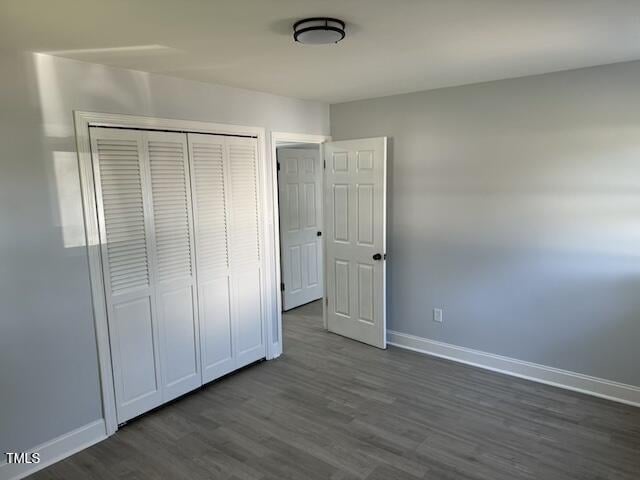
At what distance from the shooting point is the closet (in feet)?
9.32

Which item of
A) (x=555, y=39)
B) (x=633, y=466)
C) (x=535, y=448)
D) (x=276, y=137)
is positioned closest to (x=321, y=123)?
(x=276, y=137)

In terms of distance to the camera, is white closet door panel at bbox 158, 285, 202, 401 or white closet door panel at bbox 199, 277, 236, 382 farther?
white closet door panel at bbox 199, 277, 236, 382

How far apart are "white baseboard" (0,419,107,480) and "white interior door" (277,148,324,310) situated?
2802 mm

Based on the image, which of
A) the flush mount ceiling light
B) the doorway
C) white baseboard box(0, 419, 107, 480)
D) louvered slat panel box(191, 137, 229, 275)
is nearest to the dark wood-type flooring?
white baseboard box(0, 419, 107, 480)

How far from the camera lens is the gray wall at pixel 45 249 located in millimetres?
2367

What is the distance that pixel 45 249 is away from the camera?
2.50m

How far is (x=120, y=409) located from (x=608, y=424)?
132 inches

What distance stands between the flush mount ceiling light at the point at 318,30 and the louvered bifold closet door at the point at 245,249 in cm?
157

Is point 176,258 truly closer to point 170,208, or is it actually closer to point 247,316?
point 170,208

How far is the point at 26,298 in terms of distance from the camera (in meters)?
2.45

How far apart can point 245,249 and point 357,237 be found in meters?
1.18

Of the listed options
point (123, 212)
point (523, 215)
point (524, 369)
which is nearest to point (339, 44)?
point (123, 212)

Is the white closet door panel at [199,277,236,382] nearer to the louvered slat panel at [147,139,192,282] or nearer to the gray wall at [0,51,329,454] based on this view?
the louvered slat panel at [147,139,192,282]

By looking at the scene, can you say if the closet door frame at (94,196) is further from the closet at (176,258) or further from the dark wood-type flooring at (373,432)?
the dark wood-type flooring at (373,432)
